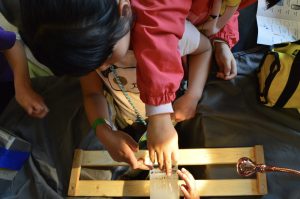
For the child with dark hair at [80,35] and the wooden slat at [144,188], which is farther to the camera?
the wooden slat at [144,188]

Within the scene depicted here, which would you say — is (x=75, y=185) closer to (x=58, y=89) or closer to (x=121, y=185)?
(x=121, y=185)

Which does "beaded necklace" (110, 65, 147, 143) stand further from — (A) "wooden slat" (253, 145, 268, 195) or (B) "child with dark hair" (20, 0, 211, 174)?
(A) "wooden slat" (253, 145, 268, 195)

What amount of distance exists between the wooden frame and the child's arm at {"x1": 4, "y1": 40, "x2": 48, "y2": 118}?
7.0 inches

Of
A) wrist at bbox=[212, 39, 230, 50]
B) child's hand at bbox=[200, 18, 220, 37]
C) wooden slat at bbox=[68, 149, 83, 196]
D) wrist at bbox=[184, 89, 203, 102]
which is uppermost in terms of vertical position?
child's hand at bbox=[200, 18, 220, 37]

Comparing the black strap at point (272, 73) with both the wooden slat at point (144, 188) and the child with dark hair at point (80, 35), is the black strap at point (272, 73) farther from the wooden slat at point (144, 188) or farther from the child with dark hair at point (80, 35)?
the child with dark hair at point (80, 35)

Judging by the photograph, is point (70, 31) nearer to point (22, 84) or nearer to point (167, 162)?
point (167, 162)

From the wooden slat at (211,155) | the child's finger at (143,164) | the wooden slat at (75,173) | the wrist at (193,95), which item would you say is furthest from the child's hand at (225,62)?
the wooden slat at (75,173)

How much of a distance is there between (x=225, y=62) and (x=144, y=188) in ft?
1.36

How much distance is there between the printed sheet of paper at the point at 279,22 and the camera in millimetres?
1250

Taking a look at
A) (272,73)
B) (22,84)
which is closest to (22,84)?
(22,84)

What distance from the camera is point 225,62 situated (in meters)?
1.08

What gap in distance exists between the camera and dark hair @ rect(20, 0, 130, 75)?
585 mm

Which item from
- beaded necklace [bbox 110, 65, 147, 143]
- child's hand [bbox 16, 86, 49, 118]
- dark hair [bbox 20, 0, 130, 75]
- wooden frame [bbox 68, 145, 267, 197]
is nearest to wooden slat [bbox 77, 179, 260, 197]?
wooden frame [bbox 68, 145, 267, 197]

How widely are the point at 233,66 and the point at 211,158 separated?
27 centimetres
